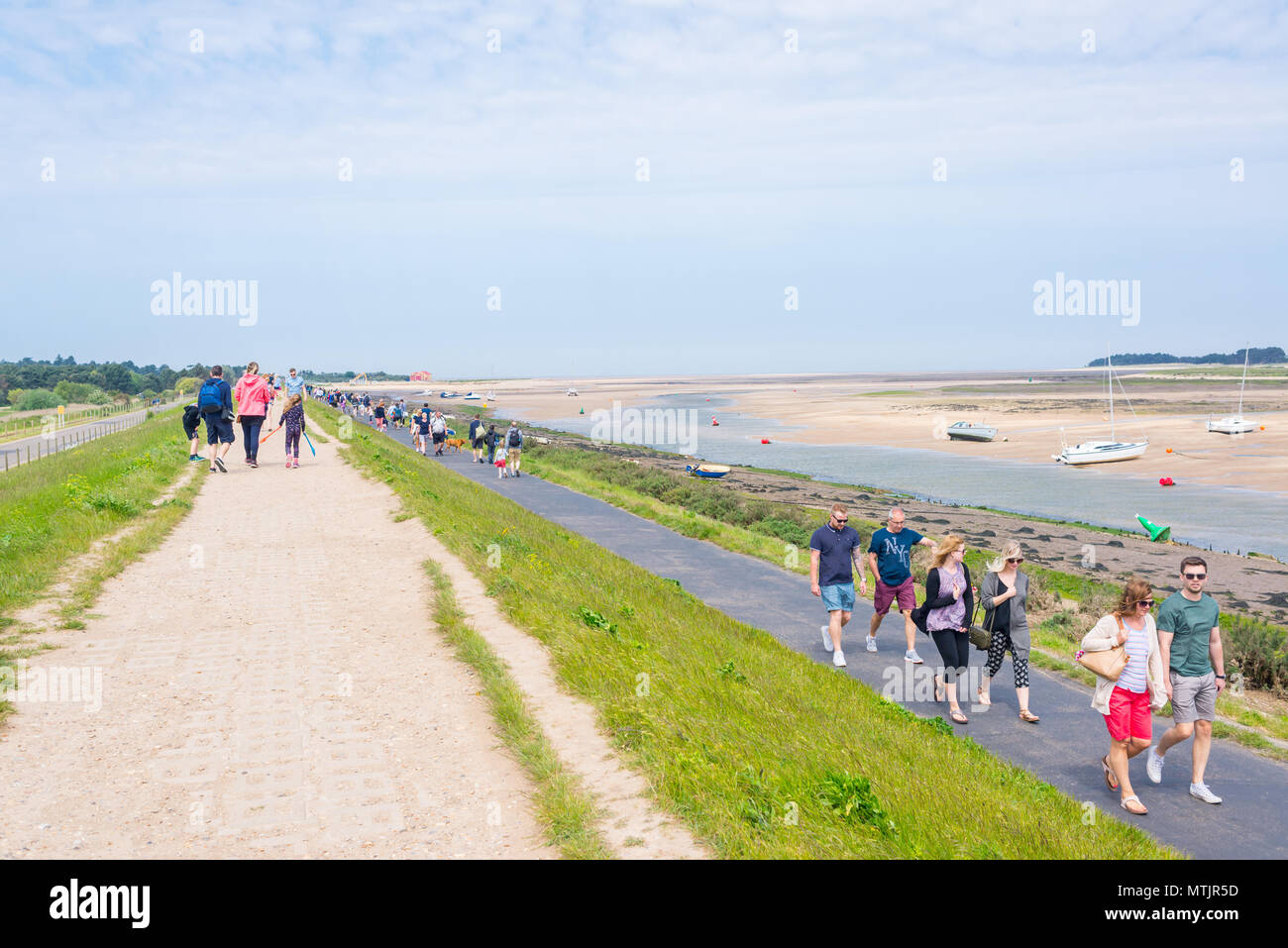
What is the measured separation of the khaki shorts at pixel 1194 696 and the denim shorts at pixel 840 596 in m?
4.07

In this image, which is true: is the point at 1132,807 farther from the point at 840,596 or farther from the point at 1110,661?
the point at 840,596

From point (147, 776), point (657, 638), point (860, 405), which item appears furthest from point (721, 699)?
point (860, 405)

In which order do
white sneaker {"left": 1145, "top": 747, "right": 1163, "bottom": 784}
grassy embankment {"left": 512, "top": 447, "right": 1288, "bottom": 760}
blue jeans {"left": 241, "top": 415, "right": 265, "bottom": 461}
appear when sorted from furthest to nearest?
blue jeans {"left": 241, "top": 415, "right": 265, "bottom": 461}, grassy embankment {"left": 512, "top": 447, "right": 1288, "bottom": 760}, white sneaker {"left": 1145, "top": 747, "right": 1163, "bottom": 784}

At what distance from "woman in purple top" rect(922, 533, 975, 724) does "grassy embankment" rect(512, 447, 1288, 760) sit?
2832 millimetres

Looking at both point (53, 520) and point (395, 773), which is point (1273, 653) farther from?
point (53, 520)

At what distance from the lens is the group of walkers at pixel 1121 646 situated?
7160 mm

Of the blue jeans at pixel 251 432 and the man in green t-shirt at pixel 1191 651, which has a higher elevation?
the blue jeans at pixel 251 432

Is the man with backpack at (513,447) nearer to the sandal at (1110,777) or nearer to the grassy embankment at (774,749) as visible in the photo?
the grassy embankment at (774,749)

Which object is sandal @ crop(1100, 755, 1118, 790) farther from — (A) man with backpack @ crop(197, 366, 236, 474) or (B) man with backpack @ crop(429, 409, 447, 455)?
(B) man with backpack @ crop(429, 409, 447, 455)

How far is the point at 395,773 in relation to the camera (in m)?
6.25

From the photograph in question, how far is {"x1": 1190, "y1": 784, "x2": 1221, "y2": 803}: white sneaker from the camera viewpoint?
24.7 feet

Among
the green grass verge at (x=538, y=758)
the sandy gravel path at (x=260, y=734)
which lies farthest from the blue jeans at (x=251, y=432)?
the green grass verge at (x=538, y=758)

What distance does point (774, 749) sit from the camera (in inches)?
274

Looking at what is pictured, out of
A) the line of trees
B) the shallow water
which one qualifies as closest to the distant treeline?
the line of trees
